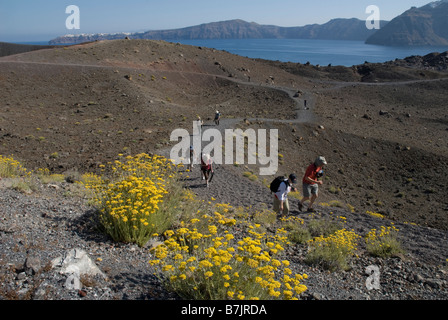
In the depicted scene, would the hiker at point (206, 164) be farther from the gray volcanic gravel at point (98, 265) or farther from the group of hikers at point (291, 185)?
the gray volcanic gravel at point (98, 265)

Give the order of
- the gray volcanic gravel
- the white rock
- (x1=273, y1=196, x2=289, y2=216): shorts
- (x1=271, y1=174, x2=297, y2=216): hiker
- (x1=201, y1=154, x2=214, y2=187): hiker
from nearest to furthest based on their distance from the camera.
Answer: the gray volcanic gravel < the white rock < (x1=271, y1=174, x2=297, y2=216): hiker < (x1=273, y1=196, x2=289, y2=216): shorts < (x1=201, y1=154, x2=214, y2=187): hiker

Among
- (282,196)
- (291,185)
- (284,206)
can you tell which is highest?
(291,185)

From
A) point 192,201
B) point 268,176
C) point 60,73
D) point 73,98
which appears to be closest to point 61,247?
point 192,201

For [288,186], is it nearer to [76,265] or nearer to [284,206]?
[284,206]

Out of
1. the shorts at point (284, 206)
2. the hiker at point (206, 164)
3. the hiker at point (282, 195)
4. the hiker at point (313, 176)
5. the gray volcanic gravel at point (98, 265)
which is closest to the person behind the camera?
the gray volcanic gravel at point (98, 265)

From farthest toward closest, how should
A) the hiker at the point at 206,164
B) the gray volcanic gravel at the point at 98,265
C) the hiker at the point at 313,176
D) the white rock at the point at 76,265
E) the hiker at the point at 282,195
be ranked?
the hiker at the point at 206,164 < the hiker at the point at 313,176 < the hiker at the point at 282,195 < the white rock at the point at 76,265 < the gray volcanic gravel at the point at 98,265

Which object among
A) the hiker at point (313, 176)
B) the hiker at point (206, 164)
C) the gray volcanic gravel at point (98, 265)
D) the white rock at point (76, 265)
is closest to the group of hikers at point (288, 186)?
the hiker at point (313, 176)

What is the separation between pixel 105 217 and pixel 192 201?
2219 mm

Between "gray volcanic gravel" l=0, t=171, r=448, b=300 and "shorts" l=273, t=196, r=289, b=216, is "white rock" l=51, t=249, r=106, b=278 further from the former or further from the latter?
"shorts" l=273, t=196, r=289, b=216

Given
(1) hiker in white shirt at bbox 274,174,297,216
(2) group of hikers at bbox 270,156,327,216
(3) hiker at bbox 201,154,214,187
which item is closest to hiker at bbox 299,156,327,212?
(2) group of hikers at bbox 270,156,327,216

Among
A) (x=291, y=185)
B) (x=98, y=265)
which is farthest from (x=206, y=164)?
Answer: (x=98, y=265)

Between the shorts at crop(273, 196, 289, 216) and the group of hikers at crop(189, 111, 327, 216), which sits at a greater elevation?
the group of hikers at crop(189, 111, 327, 216)

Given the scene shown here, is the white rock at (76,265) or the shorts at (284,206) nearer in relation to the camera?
the white rock at (76,265)

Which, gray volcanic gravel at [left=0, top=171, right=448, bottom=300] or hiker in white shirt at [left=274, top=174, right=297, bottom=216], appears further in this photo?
hiker in white shirt at [left=274, top=174, right=297, bottom=216]
